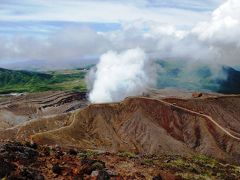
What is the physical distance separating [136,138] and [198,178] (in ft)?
201

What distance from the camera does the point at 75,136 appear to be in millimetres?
100188

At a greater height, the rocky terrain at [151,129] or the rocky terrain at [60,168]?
the rocky terrain at [60,168]

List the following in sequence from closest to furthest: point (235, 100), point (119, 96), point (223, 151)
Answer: point (223, 151) → point (235, 100) → point (119, 96)

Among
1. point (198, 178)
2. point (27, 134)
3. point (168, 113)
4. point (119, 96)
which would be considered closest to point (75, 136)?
point (27, 134)

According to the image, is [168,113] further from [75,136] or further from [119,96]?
[119,96]

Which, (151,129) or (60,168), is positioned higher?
(60,168)

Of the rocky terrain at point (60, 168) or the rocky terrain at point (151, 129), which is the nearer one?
the rocky terrain at point (60, 168)

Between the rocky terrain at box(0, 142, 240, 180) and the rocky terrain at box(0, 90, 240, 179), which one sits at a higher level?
the rocky terrain at box(0, 142, 240, 180)

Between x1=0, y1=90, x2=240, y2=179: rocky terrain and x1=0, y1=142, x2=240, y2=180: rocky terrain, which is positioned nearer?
x1=0, y1=142, x2=240, y2=180: rocky terrain

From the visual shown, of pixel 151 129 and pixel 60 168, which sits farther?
pixel 151 129

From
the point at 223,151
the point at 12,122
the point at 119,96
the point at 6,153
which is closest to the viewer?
the point at 6,153

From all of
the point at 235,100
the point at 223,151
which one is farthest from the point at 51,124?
the point at 235,100

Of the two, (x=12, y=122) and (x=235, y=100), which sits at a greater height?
(x=235, y=100)

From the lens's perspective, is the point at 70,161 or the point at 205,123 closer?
the point at 70,161
